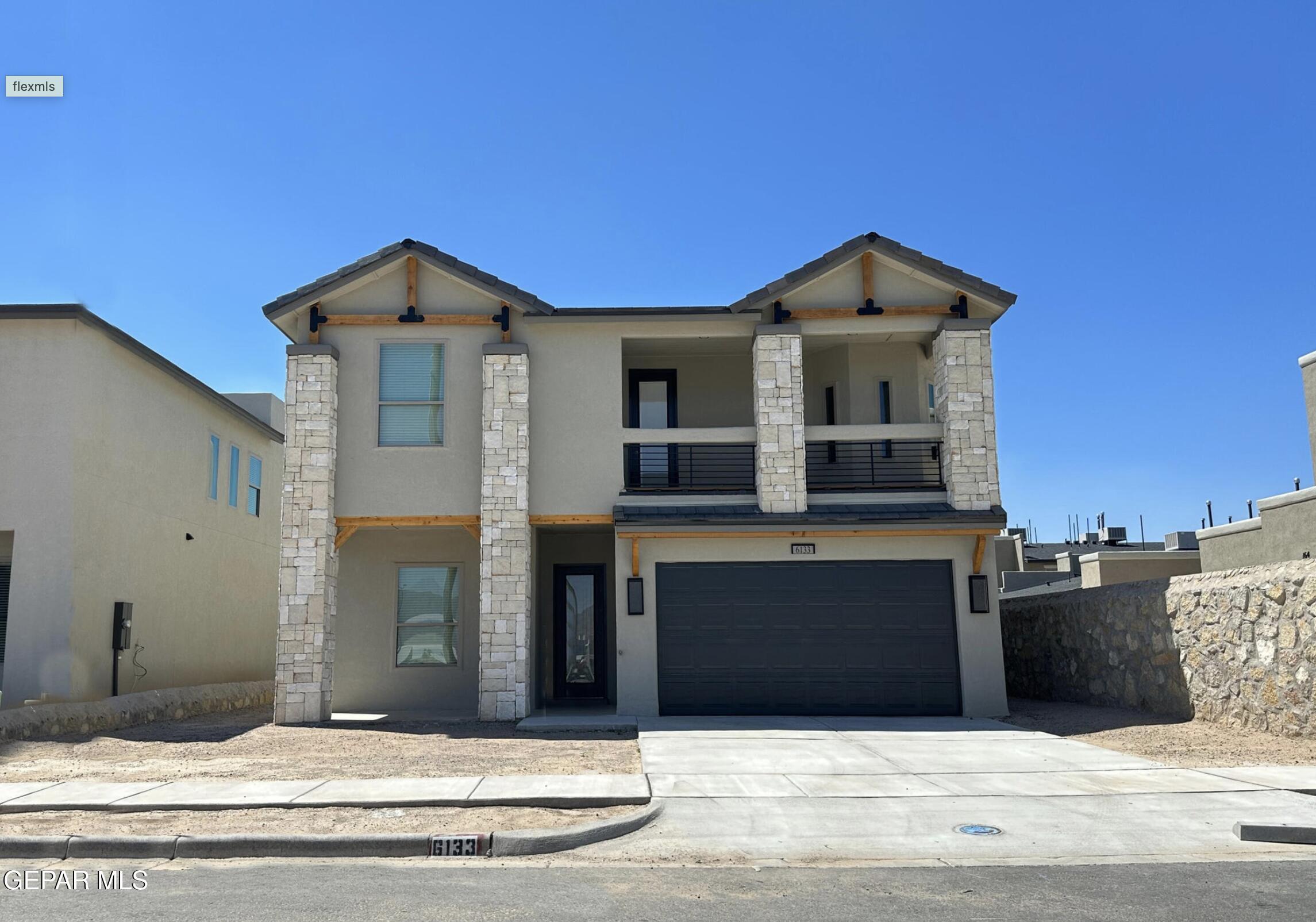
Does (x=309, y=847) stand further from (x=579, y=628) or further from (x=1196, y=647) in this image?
(x=579, y=628)

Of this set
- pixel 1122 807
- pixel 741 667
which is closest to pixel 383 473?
pixel 741 667

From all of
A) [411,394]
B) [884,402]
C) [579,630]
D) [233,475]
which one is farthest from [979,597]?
[233,475]

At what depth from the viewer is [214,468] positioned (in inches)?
888

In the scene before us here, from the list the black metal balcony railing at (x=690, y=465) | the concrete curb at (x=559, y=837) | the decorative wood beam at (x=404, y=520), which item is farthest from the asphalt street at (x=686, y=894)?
the black metal balcony railing at (x=690, y=465)

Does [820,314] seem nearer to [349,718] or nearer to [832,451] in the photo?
[832,451]

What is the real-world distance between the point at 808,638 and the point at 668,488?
324cm

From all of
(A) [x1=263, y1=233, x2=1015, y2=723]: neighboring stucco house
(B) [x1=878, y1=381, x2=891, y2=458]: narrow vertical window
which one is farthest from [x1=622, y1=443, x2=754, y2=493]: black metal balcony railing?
(B) [x1=878, y1=381, x2=891, y2=458]: narrow vertical window

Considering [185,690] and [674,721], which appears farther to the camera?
[185,690]

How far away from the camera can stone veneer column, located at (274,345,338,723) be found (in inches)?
645

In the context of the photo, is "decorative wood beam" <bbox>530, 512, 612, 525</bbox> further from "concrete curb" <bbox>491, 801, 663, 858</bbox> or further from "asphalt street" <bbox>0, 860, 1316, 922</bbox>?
"asphalt street" <bbox>0, 860, 1316, 922</bbox>

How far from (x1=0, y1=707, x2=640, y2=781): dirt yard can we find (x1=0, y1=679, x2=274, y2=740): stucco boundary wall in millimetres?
246

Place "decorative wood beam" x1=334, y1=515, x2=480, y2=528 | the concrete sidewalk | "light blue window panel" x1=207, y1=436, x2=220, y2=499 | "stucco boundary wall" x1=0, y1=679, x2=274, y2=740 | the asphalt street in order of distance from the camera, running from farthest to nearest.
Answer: "light blue window panel" x1=207, y1=436, x2=220, y2=499 < "decorative wood beam" x1=334, y1=515, x2=480, y2=528 < "stucco boundary wall" x1=0, y1=679, x2=274, y2=740 < the concrete sidewalk < the asphalt street

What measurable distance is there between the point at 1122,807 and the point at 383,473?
11.8 metres

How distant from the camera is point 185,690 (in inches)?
752
